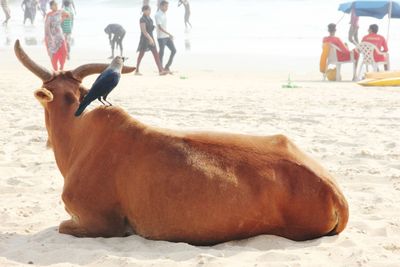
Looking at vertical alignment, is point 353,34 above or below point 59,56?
above

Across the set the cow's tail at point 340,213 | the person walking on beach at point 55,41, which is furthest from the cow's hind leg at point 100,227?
the person walking on beach at point 55,41

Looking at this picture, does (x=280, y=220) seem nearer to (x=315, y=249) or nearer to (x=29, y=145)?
(x=315, y=249)

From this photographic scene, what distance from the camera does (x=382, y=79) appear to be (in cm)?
1477

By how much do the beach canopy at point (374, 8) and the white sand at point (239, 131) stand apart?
686cm

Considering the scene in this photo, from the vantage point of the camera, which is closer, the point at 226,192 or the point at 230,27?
the point at 226,192

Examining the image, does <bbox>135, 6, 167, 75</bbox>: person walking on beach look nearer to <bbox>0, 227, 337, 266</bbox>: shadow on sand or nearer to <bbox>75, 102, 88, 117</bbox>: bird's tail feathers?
<bbox>75, 102, 88, 117</bbox>: bird's tail feathers

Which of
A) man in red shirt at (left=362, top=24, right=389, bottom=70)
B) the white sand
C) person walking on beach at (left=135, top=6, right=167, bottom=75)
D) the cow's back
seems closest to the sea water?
man in red shirt at (left=362, top=24, right=389, bottom=70)

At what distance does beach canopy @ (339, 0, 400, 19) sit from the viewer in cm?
2175

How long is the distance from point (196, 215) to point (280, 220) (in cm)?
47

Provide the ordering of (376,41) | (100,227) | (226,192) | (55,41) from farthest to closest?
(376,41) → (55,41) → (100,227) → (226,192)

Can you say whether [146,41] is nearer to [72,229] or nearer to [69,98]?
[69,98]

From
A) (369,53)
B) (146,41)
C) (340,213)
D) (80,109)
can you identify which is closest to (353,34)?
(369,53)

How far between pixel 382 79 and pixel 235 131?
7124mm

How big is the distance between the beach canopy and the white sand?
6859mm
